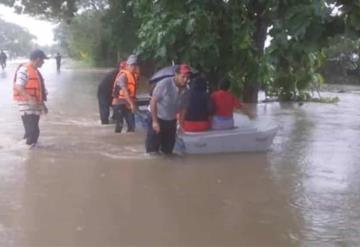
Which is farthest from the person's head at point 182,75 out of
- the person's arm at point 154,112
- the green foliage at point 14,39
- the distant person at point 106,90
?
the green foliage at point 14,39

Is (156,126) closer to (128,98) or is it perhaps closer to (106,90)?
(128,98)

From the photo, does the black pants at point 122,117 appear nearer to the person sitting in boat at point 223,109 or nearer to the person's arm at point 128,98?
the person's arm at point 128,98

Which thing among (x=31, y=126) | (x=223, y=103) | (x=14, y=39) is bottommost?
(x=31, y=126)

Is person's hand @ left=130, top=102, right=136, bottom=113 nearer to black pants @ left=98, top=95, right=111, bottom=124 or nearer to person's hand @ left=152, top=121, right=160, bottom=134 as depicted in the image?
black pants @ left=98, top=95, right=111, bottom=124

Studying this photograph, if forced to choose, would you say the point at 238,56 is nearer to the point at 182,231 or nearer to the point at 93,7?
the point at 182,231

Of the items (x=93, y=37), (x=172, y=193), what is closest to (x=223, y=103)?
(x=172, y=193)

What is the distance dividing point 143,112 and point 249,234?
6745mm

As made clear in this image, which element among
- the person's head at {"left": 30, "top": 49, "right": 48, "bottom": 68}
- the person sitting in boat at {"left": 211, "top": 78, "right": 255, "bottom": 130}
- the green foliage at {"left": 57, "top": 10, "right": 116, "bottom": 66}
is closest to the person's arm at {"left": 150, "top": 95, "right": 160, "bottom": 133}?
the person sitting in boat at {"left": 211, "top": 78, "right": 255, "bottom": 130}

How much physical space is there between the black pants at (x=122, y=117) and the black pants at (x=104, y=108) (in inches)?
35.2

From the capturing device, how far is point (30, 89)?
381 inches

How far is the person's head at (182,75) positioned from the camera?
8961 millimetres

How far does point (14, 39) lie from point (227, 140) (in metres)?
117

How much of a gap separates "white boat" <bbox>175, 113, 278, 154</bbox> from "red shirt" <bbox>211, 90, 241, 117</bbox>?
287 millimetres

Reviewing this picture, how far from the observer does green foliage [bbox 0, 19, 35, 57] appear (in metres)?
113
